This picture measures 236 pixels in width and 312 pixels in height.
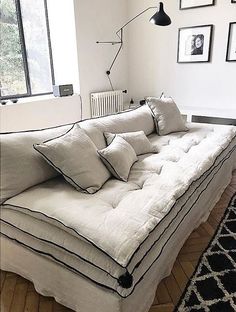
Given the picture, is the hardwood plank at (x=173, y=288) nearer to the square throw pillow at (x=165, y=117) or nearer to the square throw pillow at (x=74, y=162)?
the square throw pillow at (x=74, y=162)

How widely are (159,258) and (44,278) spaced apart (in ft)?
1.74

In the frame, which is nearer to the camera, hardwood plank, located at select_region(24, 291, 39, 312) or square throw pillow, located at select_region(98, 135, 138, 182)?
hardwood plank, located at select_region(24, 291, 39, 312)

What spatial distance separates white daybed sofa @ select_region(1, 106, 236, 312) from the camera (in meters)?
0.99

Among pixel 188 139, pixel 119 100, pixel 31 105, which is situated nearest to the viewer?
pixel 188 139

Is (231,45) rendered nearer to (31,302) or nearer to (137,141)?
(137,141)

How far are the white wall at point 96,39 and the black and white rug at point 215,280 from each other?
8.13 feet

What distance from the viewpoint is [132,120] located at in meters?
2.19

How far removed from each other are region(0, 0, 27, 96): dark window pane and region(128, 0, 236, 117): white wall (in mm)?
1620

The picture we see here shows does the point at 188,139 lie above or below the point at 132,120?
below

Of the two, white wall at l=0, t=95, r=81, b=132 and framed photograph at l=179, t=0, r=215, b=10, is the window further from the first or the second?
framed photograph at l=179, t=0, r=215, b=10

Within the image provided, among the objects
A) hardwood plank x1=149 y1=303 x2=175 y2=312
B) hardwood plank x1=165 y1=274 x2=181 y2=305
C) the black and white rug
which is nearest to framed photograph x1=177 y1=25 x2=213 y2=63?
the black and white rug

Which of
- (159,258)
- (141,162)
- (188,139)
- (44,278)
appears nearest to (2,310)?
(44,278)

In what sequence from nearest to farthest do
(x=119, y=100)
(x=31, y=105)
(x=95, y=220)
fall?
(x=95, y=220)
(x=31, y=105)
(x=119, y=100)

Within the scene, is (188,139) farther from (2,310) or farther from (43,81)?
(43,81)
